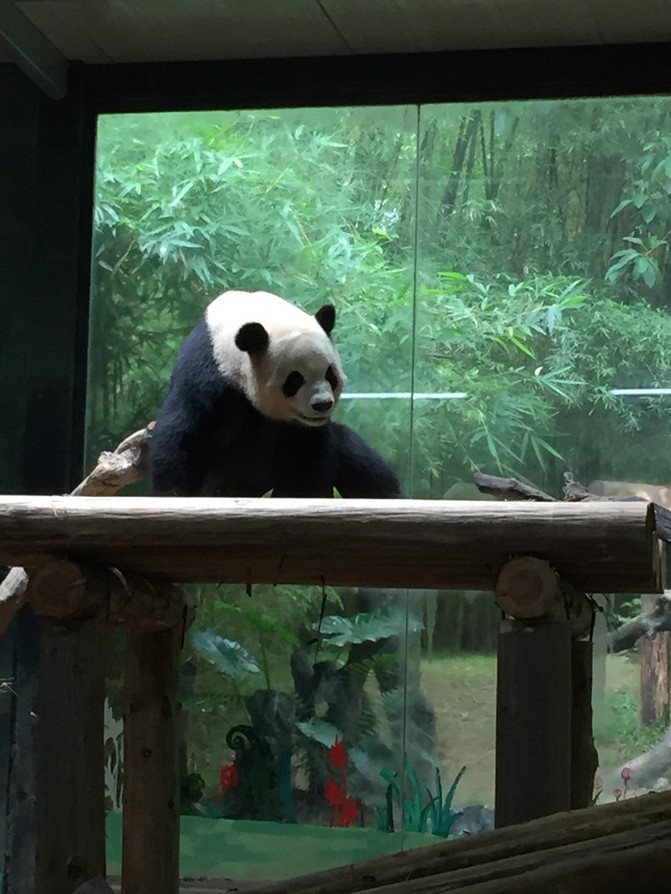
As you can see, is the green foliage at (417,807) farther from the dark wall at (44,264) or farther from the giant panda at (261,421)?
the dark wall at (44,264)

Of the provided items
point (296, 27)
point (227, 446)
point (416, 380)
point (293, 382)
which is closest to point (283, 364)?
point (293, 382)

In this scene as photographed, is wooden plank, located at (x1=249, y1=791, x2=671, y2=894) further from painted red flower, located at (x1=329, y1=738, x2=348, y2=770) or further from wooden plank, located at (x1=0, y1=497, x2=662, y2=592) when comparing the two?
painted red flower, located at (x1=329, y1=738, x2=348, y2=770)

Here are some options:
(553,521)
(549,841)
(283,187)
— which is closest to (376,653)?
(283,187)

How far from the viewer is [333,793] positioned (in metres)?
4.72

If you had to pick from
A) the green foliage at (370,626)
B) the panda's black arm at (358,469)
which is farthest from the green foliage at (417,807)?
the panda's black arm at (358,469)

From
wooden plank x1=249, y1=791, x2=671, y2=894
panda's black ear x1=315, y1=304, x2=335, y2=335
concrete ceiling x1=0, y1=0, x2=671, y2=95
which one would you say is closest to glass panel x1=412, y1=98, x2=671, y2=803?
concrete ceiling x1=0, y1=0, x2=671, y2=95

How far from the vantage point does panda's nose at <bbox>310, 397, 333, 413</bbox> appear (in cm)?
353

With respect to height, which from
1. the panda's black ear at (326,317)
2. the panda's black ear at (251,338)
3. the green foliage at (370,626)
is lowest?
the green foliage at (370,626)

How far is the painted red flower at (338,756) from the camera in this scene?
4.72 metres

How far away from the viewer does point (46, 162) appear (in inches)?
200

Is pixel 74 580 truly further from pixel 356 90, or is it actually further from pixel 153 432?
pixel 356 90

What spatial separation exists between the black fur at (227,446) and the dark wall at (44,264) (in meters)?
1.36

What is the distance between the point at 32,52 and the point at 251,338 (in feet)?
6.47

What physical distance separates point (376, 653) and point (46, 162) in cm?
252
